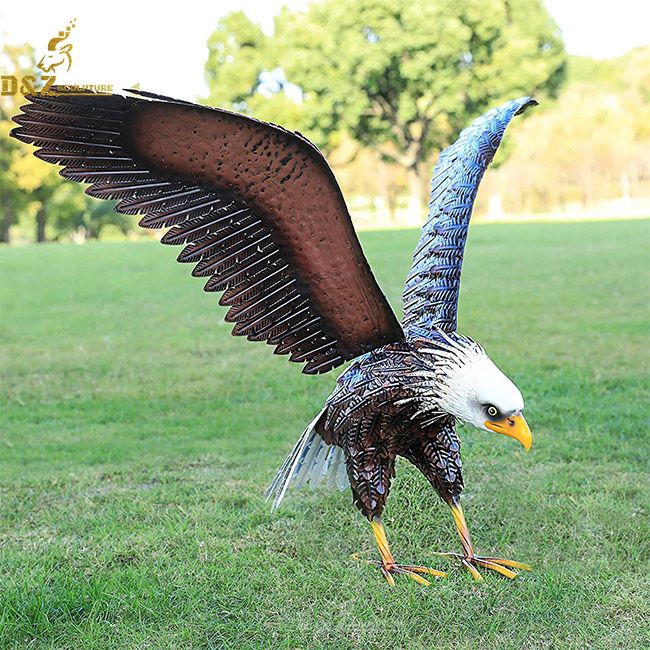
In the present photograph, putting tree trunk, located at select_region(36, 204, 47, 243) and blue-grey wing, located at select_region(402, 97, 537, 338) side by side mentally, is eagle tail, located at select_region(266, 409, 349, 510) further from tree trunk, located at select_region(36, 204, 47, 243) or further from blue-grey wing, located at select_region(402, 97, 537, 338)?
tree trunk, located at select_region(36, 204, 47, 243)

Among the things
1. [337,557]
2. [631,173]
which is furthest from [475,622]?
[631,173]

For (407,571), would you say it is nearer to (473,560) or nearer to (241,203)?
(473,560)

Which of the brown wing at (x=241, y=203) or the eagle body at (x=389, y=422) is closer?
the brown wing at (x=241, y=203)

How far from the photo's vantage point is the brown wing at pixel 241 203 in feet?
9.01

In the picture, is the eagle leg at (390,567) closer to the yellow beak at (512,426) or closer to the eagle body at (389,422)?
the eagle body at (389,422)

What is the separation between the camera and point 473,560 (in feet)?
11.5

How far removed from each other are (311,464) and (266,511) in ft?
2.32

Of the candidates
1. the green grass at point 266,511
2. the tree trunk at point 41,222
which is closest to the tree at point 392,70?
the tree trunk at point 41,222

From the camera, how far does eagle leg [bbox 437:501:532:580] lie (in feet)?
11.4

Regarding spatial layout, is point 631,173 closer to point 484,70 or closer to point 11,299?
point 484,70

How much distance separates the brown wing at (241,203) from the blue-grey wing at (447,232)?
0.24 meters

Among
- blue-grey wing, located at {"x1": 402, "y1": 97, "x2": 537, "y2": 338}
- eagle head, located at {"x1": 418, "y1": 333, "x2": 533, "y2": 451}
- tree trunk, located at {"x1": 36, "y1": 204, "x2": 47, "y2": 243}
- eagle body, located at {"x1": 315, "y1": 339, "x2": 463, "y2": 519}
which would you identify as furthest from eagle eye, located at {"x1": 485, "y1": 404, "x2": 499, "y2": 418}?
tree trunk, located at {"x1": 36, "y1": 204, "x2": 47, "y2": 243}

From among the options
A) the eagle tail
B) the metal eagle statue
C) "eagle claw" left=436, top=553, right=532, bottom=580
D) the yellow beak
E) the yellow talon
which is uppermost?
the metal eagle statue

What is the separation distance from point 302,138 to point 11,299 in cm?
1101
